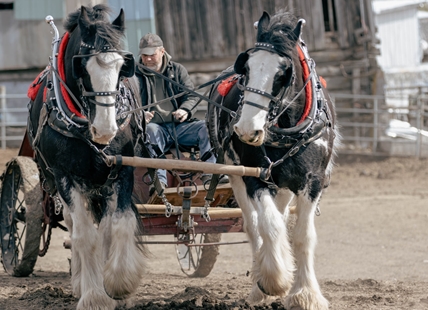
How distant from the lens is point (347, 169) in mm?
13469

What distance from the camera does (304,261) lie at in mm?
5102

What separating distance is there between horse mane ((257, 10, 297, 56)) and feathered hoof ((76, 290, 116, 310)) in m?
1.98

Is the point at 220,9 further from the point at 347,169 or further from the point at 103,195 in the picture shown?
the point at 103,195

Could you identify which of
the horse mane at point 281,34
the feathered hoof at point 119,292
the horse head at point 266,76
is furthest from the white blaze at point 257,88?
the feathered hoof at point 119,292

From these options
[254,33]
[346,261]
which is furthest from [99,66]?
[254,33]

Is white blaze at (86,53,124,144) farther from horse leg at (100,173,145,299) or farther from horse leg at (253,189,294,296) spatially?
horse leg at (253,189,294,296)

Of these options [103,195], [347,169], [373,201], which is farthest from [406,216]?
[103,195]

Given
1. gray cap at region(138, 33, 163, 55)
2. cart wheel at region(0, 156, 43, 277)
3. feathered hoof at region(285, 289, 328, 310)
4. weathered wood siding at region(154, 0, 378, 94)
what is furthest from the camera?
weathered wood siding at region(154, 0, 378, 94)

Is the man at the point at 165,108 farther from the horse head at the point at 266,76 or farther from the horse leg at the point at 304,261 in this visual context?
the horse head at the point at 266,76

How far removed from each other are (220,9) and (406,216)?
6.55m

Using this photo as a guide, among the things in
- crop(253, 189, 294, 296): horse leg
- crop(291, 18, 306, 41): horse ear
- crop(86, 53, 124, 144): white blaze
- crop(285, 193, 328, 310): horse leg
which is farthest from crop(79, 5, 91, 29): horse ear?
crop(285, 193, 328, 310): horse leg

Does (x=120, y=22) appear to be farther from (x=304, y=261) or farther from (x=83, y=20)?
Result: (x=304, y=261)

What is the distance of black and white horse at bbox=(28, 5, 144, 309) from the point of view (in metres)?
4.72

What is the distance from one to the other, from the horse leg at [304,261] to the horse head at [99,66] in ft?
4.69
